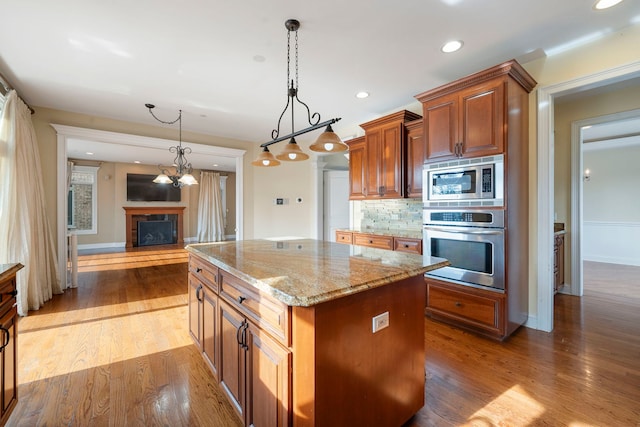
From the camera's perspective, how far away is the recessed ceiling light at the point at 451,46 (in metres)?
2.38

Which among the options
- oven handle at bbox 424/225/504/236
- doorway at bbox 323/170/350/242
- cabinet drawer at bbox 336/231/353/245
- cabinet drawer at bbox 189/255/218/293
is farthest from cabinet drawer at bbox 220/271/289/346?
doorway at bbox 323/170/350/242

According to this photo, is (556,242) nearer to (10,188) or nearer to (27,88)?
(10,188)

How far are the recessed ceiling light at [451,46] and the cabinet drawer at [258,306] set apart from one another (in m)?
2.53

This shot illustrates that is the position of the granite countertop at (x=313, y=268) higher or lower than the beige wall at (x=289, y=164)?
lower

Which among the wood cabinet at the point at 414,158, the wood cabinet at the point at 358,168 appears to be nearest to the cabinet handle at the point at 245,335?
the wood cabinet at the point at 414,158

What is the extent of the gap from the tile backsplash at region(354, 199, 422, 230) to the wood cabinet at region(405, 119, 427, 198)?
1.27 ft

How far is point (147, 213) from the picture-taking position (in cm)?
879

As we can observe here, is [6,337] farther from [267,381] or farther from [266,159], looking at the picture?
[266,159]

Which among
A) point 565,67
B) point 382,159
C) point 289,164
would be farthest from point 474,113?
point 289,164

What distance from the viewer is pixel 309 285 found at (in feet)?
3.76

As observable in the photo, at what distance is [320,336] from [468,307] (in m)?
2.11

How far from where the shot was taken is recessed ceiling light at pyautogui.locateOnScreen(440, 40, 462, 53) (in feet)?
7.81

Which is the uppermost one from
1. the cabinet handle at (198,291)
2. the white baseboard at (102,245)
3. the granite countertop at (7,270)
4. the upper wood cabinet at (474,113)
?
the upper wood cabinet at (474,113)

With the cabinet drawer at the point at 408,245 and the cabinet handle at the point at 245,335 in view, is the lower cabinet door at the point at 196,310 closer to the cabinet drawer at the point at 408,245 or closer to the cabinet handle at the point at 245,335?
the cabinet handle at the point at 245,335
